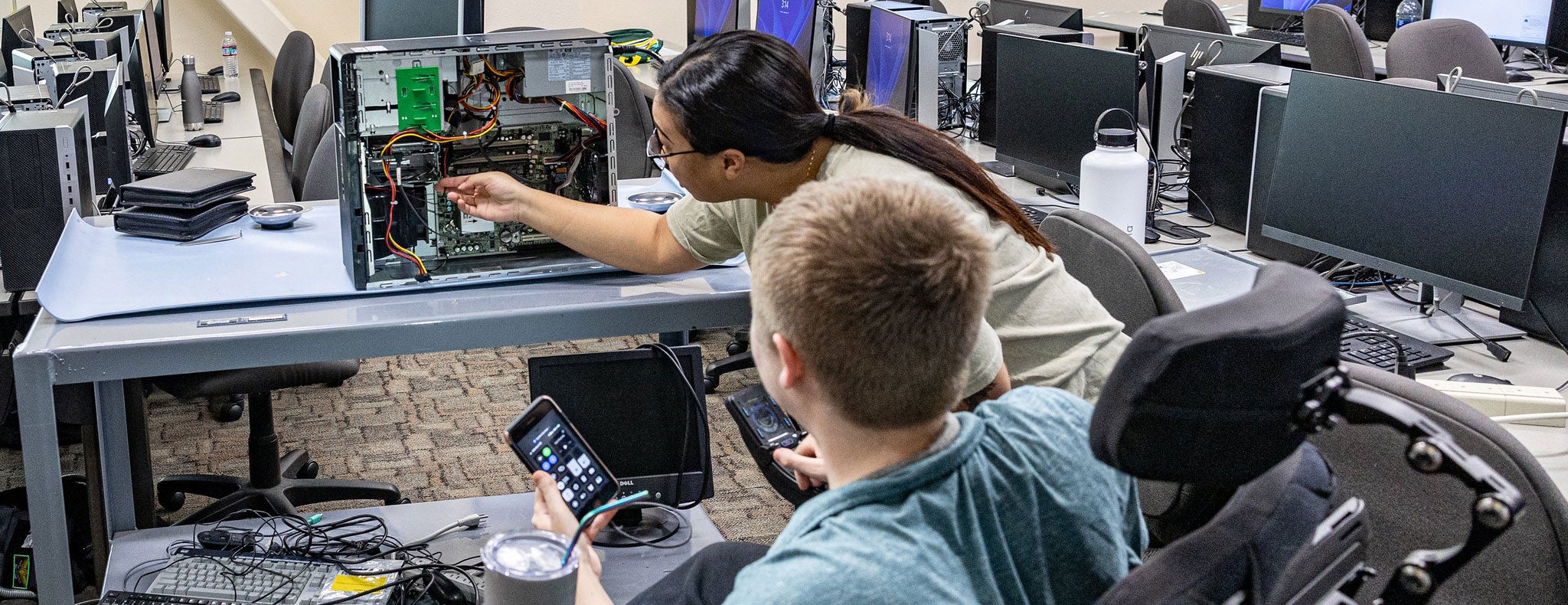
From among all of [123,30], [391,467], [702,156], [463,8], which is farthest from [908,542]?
[123,30]

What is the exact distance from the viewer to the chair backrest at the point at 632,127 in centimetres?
332

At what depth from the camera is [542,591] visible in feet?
3.74

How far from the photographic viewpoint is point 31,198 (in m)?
2.05

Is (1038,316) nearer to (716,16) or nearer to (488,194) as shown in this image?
(488,194)

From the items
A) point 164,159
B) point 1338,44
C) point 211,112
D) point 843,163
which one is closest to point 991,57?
point 1338,44

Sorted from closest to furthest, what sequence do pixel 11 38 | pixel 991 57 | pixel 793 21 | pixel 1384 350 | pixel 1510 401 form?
1. pixel 1510 401
2. pixel 1384 350
3. pixel 991 57
4. pixel 793 21
5. pixel 11 38

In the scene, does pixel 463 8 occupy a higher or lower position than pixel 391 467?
higher

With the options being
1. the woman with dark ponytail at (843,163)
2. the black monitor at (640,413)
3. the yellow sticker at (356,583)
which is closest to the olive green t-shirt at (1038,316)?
the woman with dark ponytail at (843,163)

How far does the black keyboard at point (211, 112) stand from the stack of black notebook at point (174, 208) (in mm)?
2248

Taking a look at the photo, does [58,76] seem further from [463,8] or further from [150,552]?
[150,552]

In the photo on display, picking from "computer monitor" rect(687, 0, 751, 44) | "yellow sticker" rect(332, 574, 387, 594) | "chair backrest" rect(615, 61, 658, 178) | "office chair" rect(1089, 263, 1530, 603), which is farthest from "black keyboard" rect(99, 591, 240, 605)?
"computer monitor" rect(687, 0, 751, 44)

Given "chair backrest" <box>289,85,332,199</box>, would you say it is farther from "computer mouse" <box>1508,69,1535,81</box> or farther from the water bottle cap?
"computer mouse" <box>1508,69,1535,81</box>

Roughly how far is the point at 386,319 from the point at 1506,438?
1255mm

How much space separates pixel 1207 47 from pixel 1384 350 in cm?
133
